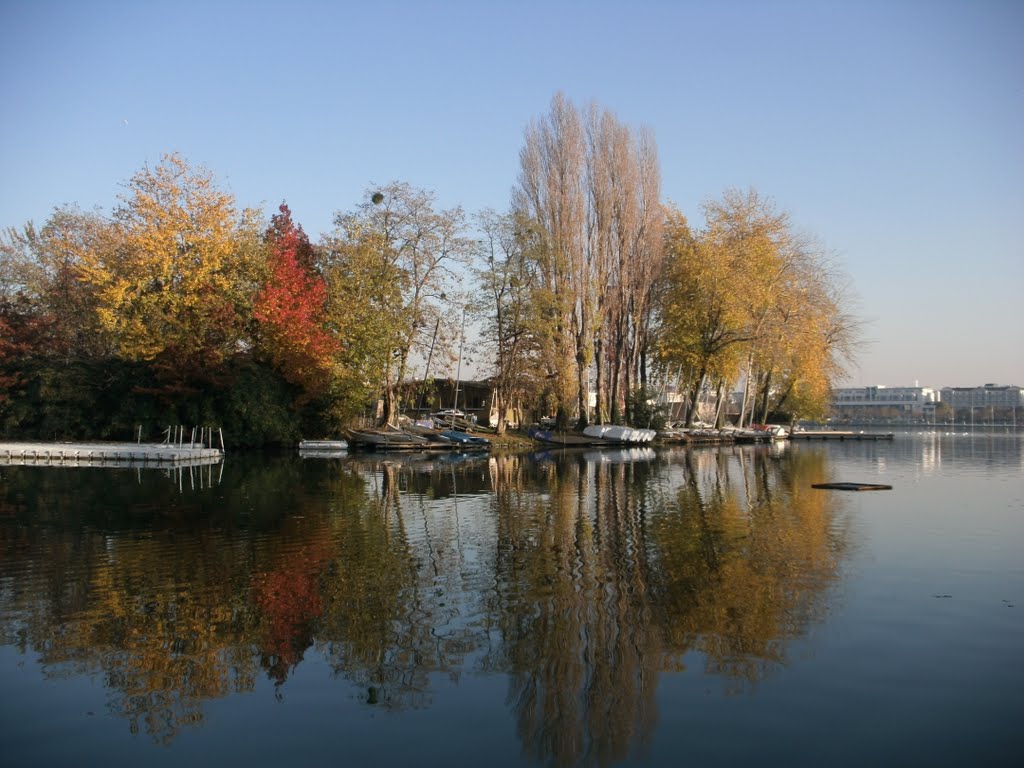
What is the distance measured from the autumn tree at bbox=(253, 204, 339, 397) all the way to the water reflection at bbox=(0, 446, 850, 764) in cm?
1848

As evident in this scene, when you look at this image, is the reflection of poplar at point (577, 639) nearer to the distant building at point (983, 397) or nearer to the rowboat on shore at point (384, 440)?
the rowboat on shore at point (384, 440)

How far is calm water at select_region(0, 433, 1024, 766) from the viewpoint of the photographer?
6.29 meters

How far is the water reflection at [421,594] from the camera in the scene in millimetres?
7301

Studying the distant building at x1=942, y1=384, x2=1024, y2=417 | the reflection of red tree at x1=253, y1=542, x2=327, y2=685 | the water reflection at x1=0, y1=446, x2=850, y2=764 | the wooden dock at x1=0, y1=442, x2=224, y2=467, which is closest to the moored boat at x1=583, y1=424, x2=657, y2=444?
the wooden dock at x1=0, y1=442, x2=224, y2=467

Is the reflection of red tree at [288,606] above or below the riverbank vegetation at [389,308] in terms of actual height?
below

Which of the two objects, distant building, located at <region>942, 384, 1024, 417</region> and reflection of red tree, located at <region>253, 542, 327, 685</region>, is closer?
reflection of red tree, located at <region>253, 542, 327, 685</region>

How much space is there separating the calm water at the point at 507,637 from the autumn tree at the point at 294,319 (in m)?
20.9

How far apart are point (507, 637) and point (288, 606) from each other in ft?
9.16

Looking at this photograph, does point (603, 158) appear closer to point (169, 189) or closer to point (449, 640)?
point (169, 189)

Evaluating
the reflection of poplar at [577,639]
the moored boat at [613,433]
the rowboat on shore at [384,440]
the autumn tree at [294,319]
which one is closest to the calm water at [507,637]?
the reflection of poplar at [577,639]

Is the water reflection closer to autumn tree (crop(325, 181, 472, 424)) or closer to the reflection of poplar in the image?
the reflection of poplar

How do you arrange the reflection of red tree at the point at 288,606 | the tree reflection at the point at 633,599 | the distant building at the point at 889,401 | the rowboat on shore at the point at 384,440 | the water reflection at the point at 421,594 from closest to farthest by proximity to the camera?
the tree reflection at the point at 633,599 < the water reflection at the point at 421,594 < the reflection of red tree at the point at 288,606 < the rowboat on shore at the point at 384,440 < the distant building at the point at 889,401

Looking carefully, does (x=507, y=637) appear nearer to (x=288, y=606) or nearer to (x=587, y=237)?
(x=288, y=606)

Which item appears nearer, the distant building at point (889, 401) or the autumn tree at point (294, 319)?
the autumn tree at point (294, 319)
